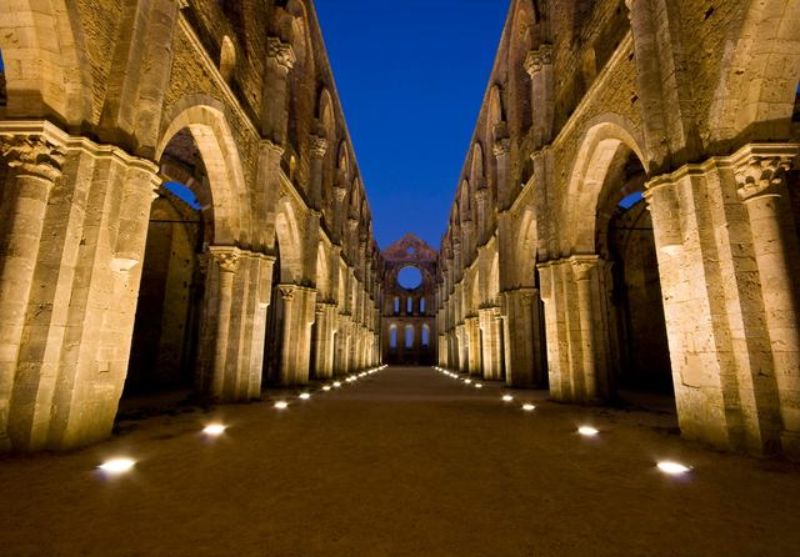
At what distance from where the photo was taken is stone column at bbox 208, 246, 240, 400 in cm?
1049

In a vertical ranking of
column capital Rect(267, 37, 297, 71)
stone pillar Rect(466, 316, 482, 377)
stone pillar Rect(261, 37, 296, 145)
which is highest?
column capital Rect(267, 37, 297, 71)

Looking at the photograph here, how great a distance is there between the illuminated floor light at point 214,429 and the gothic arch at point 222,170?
5.57 m

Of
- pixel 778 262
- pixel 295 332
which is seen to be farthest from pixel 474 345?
pixel 778 262

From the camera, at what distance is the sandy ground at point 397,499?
2.71 meters

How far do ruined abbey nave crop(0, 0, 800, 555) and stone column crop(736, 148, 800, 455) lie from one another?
0.02 meters

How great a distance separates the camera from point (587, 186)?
1095 centimetres

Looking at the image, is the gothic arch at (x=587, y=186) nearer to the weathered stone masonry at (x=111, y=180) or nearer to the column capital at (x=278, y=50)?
the weathered stone masonry at (x=111, y=180)

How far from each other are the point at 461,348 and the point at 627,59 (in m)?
23.9

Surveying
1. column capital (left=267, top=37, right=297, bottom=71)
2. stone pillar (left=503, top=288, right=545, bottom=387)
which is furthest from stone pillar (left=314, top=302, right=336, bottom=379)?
column capital (left=267, top=37, right=297, bottom=71)

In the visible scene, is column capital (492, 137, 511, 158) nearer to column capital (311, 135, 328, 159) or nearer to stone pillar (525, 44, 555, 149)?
stone pillar (525, 44, 555, 149)

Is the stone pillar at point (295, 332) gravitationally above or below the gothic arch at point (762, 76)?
below

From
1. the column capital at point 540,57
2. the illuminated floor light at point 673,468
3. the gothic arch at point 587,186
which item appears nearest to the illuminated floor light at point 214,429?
the illuminated floor light at point 673,468

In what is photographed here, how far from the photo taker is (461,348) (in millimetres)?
30109

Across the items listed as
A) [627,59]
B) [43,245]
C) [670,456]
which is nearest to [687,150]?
[627,59]
